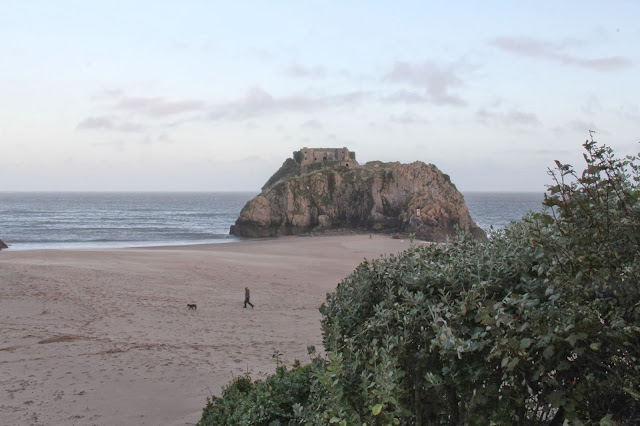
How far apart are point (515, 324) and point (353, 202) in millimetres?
66589

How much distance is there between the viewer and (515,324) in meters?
3.64

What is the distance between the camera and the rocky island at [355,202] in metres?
65.4

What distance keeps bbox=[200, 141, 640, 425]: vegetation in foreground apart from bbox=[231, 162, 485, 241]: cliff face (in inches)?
2334

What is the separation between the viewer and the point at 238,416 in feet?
23.3

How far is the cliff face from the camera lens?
218 feet

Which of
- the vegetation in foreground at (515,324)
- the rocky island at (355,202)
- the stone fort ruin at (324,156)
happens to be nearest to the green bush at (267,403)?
the vegetation in foreground at (515,324)

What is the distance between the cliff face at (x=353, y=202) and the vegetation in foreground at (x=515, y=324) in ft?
195

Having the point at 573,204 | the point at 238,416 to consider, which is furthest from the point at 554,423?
the point at 238,416

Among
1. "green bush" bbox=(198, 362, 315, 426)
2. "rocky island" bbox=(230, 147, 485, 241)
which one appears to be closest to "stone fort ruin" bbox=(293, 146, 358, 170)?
"rocky island" bbox=(230, 147, 485, 241)

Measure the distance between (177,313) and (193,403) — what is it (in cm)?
938

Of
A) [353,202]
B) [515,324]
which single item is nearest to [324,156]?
[353,202]

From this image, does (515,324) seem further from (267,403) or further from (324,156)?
(324,156)

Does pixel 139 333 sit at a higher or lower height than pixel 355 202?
lower

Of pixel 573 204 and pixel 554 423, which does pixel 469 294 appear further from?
pixel 554 423
